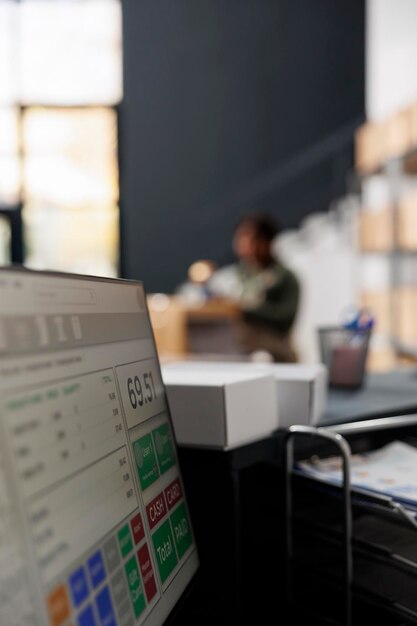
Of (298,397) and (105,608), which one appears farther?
(298,397)

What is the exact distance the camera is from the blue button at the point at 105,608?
1.73 feet

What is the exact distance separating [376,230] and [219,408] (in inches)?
153

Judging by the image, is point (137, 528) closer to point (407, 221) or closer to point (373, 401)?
point (373, 401)

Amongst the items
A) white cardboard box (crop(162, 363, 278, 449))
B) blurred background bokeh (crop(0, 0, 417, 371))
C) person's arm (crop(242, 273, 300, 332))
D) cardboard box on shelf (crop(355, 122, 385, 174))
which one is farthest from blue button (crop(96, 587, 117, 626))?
blurred background bokeh (crop(0, 0, 417, 371))

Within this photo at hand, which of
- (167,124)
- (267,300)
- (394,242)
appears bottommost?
(267,300)

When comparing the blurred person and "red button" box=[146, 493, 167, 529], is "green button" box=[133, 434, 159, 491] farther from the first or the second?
the blurred person

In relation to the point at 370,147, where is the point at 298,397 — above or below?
below

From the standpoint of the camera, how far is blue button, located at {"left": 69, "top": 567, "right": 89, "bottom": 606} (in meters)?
0.50

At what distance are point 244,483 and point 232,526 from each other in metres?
0.13

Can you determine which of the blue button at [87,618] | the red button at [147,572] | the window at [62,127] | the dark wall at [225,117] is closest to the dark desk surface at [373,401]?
the red button at [147,572]

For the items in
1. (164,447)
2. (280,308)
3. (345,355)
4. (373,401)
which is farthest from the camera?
(280,308)

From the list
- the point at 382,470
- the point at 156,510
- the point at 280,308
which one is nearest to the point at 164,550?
the point at 156,510

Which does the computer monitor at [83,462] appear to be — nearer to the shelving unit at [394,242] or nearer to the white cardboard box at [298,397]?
the white cardboard box at [298,397]

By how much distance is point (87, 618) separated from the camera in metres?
0.51
